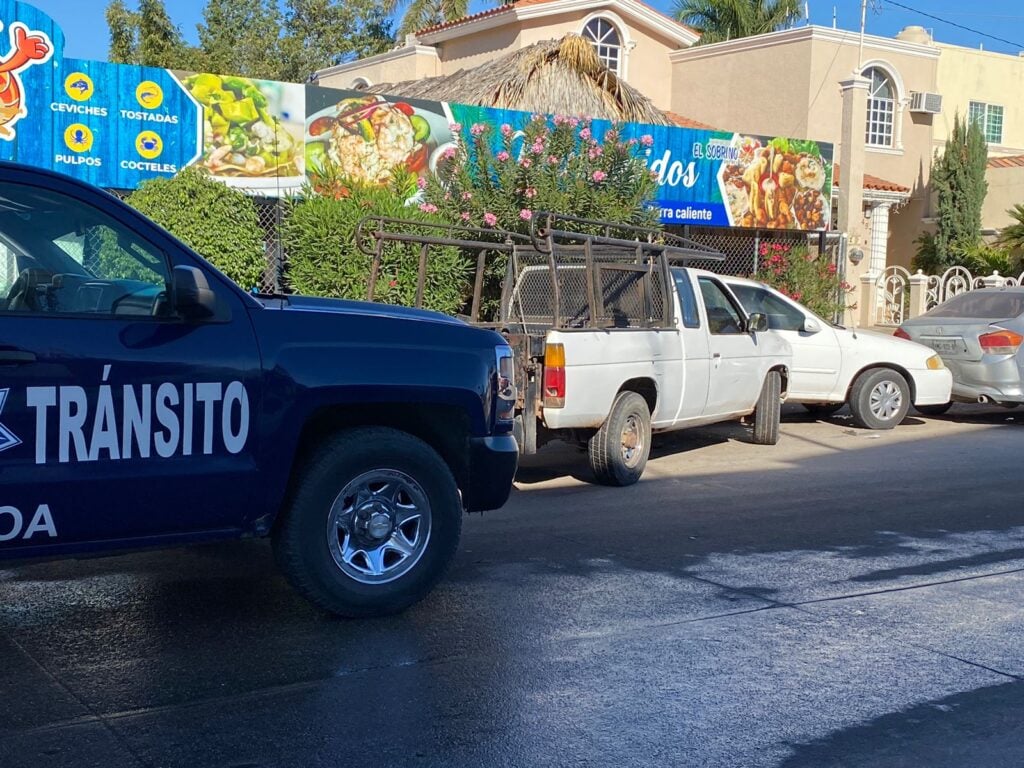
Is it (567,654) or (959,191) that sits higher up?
(959,191)

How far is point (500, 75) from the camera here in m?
17.3

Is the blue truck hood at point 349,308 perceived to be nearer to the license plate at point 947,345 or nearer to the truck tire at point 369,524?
the truck tire at point 369,524

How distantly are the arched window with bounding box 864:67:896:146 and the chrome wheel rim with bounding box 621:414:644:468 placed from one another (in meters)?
23.2

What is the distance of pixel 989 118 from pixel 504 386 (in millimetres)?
36030

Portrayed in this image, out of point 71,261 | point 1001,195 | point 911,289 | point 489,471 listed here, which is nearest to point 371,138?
point 489,471

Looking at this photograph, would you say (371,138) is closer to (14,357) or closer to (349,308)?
(349,308)

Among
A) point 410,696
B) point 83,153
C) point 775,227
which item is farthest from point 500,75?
point 410,696

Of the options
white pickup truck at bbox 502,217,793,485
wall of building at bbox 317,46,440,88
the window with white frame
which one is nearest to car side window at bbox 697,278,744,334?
white pickup truck at bbox 502,217,793,485

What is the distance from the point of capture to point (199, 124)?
13477mm

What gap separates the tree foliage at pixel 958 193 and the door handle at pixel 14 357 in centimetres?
2872

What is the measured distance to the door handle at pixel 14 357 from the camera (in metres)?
4.65

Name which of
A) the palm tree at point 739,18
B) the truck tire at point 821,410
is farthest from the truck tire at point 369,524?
the palm tree at point 739,18

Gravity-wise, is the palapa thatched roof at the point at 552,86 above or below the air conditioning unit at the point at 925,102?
below

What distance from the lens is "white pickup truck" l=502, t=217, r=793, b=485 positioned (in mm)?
9094
